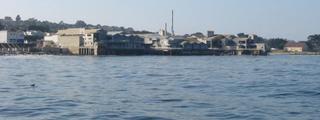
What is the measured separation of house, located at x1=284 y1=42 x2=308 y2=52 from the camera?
150000 mm

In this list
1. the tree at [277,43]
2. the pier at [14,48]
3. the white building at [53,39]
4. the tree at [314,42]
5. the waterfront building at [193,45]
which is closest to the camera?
the pier at [14,48]

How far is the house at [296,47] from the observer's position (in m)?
150

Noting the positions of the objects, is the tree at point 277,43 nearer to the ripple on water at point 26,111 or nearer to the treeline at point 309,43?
the treeline at point 309,43

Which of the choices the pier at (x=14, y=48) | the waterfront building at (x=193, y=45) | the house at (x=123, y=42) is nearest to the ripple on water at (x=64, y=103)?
the house at (x=123, y=42)

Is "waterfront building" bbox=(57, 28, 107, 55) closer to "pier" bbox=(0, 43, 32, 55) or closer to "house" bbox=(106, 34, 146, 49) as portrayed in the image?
"house" bbox=(106, 34, 146, 49)

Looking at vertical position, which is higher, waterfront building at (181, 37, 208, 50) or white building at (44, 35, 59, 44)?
white building at (44, 35, 59, 44)

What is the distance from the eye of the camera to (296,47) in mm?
151500

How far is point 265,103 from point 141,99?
12.8 feet

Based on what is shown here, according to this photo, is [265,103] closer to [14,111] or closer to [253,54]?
[14,111]

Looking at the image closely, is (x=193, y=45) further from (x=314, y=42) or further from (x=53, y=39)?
(x=314, y=42)

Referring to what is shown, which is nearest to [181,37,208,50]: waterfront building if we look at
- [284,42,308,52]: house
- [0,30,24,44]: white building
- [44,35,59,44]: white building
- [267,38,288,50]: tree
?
[44,35,59,44]: white building

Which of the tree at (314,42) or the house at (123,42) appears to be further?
the tree at (314,42)

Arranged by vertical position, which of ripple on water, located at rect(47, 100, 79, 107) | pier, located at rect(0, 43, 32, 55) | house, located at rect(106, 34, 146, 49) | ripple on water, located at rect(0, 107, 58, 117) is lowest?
Answer: ripple on water, located at rect(0, 107, 58, 117)

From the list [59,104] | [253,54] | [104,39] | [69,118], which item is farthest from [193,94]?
[253,54]
